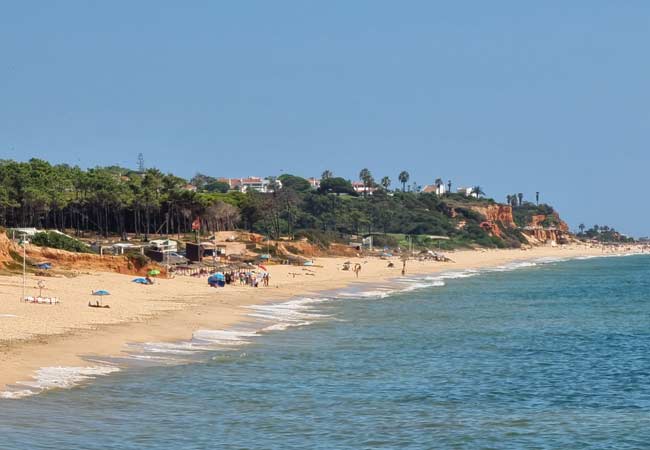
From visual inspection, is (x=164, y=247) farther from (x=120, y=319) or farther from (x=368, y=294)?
(x=120, y=319)

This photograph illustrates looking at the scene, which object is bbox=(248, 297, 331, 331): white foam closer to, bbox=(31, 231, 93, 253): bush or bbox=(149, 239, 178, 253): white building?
bbox=(31, 231, 93, 253): bush

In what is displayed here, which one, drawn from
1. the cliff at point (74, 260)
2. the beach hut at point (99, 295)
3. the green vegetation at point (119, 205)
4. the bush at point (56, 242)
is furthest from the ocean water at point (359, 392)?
the green vegetation at point (119, 205)

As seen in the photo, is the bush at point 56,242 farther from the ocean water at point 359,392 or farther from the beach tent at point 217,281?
the ocean water at point 359,392

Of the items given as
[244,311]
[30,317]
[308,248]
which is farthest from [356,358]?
[308,248]

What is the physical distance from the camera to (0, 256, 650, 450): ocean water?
1961cm

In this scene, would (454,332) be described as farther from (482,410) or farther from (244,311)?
(482,410)

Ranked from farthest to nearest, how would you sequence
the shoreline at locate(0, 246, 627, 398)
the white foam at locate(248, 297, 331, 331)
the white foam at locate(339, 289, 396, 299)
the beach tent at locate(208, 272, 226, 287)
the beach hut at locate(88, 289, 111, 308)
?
the white foam at locate(339, 289, 396, 299)
the beach tent at locate(208, 272, 226, 287)
the white foam at locate(248, 297, 331, 331)
the beach hut at locate(88, 289, 111, 308)
the shoreline at locate(0, 246, 627, 398)

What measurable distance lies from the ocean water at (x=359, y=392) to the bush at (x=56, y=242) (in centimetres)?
2654

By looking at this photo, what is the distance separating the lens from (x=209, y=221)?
11912 centimetres

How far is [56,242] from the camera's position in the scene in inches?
2640

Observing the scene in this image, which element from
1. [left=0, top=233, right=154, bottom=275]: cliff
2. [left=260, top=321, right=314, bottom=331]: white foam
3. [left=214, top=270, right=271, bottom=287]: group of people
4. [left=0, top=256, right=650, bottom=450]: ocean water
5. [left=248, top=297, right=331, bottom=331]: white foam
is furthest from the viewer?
[left=214, top=270, right=271, bottom=287]: group of people

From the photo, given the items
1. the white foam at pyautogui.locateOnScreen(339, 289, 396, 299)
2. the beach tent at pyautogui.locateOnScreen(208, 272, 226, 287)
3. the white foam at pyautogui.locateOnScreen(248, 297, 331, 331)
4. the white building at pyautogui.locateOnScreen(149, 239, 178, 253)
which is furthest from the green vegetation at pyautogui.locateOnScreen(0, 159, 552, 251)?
the white foam at pyautogui.locateOnScreen(248, 297, 331, 331)

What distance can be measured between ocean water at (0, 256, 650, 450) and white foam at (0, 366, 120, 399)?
0.31 feet

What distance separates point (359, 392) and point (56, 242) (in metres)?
46.4
